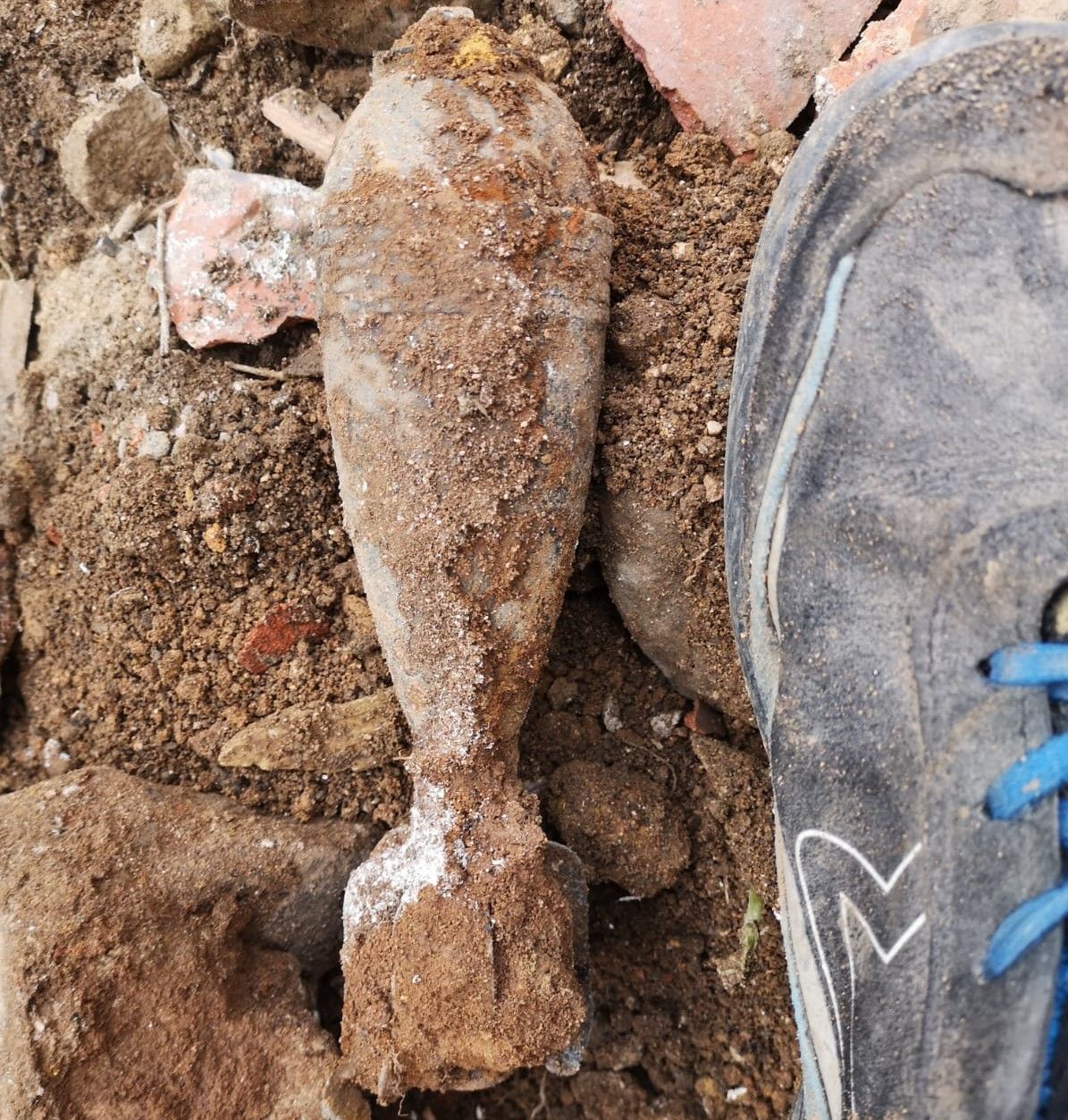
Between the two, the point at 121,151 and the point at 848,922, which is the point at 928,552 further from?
the point at 121,151

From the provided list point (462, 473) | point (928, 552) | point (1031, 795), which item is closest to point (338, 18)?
point (462, 473)

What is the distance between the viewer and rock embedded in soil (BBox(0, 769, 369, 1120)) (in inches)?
54.8

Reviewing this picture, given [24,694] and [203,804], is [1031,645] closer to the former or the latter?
[203,804]

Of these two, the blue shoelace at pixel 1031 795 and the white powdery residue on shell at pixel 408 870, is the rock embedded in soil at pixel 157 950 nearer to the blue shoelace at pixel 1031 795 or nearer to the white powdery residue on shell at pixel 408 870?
the white powdery residue on shell at pixel 408 870

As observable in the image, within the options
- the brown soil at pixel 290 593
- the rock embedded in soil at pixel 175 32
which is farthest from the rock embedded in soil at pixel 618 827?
the rock embedded in soil at pixel 175 32

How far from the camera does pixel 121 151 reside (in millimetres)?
1761

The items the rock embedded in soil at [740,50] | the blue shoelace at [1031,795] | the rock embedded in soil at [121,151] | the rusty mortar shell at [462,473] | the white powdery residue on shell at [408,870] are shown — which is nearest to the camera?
the blue shoelace at [1031,795]

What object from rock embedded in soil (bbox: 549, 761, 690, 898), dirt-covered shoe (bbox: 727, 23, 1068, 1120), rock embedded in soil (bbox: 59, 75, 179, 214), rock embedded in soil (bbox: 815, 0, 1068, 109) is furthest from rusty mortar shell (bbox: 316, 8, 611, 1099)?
rock embedded in soil (bbox: 59, 75, 179, 214)

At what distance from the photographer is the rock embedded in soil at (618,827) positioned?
1.63 m

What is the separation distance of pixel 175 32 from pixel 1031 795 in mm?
1858

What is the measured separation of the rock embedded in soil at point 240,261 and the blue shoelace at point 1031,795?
1.22 m

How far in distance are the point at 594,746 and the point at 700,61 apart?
1175mm

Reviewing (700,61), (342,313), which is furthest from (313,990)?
(700,61)

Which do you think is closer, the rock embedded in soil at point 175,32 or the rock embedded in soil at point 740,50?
the rock embedded in soil at point 740,50
